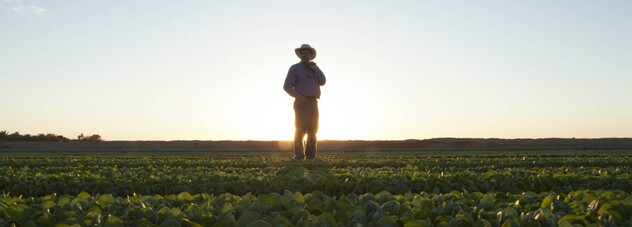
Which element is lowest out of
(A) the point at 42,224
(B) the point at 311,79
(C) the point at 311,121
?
(A) the point at 42,224

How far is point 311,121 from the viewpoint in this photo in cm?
1423

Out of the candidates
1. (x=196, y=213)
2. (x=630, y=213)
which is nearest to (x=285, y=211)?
(x=196, y=213)

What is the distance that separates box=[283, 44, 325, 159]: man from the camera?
1405cm

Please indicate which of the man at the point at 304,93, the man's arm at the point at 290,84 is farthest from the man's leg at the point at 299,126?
the man's arm at the point at 290,84

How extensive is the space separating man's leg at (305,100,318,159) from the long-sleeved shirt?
261 mm

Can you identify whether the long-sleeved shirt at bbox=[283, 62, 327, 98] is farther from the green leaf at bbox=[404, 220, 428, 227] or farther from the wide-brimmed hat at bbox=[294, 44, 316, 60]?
the green leaf at bbox=[404, 220, 428, 227]

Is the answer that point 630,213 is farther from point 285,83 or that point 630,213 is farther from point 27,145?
point 27,145

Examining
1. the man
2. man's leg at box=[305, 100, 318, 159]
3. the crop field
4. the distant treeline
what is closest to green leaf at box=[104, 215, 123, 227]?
the crop field

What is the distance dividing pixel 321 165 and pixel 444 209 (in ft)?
23.3

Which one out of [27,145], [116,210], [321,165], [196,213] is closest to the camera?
[196,213]

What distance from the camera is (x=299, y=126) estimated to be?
14.1 meters

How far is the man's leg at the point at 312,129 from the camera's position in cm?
1418

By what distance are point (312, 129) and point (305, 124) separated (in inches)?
12.2

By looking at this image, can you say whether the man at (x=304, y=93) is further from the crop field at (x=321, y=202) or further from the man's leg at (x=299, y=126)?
the crop field at (x=321, y=202)
